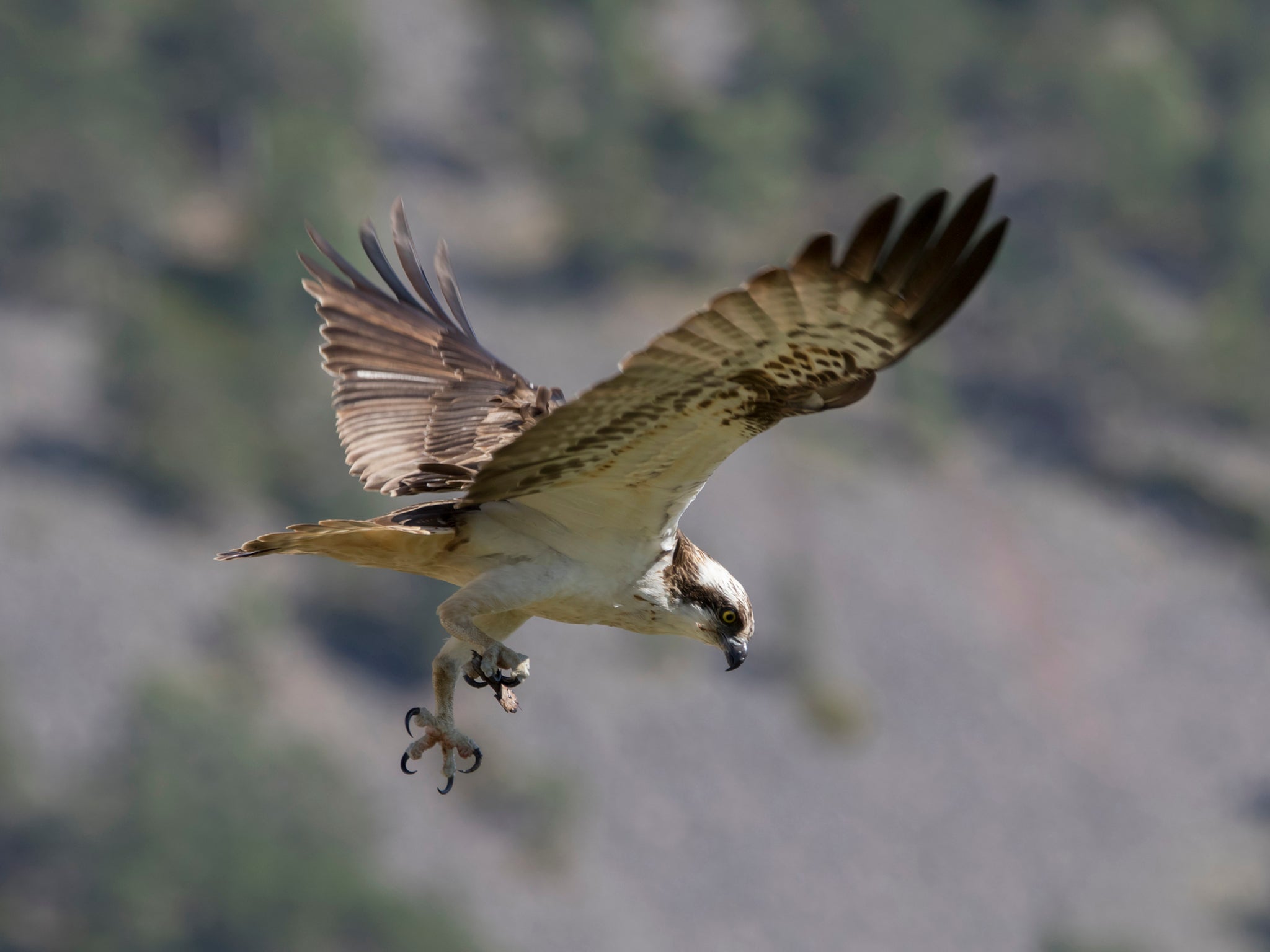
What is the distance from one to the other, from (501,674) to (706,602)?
95 cm

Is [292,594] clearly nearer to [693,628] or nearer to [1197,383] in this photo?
[1197,383]

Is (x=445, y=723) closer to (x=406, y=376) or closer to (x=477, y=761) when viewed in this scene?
(x=477, y=761)

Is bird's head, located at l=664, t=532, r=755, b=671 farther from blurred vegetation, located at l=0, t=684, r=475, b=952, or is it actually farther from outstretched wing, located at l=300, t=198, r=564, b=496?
blurred vegetation, located at l=0, t=684, r=475, b=952

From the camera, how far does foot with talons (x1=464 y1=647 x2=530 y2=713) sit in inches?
325

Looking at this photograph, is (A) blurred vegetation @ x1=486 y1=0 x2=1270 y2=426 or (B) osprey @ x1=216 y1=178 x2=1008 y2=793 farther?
(A) blurred vegetation @ x1=486 y1=0 x2=1270 y2=426

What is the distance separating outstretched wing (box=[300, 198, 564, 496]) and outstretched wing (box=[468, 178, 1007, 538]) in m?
1.76

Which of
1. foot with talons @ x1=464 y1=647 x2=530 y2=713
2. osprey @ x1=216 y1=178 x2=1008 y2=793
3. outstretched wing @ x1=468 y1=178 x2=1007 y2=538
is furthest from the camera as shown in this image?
foot with talons @ x1=464 y1=647 x2=530 y2=713

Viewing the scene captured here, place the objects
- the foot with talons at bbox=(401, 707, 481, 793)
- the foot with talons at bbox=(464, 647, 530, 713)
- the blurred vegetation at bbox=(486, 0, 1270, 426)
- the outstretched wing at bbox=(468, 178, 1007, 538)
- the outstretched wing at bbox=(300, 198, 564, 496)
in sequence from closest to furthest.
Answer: the outstretched wing at bbox=(468, 178, 1007, 538) → the foot with talons at bbox=(464, 647, 530, 713) → the foot with talons at bbox=(401, 707, 481, 793) → the outstretched wing at bbox=(300, 198, 564, 496) → the blurred vegetation at bbox=(486, 0, 1270, 426)

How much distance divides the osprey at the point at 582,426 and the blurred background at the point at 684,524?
45.7m

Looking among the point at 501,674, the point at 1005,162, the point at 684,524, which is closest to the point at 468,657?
the point at 501,674

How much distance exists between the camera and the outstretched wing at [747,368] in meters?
6.35

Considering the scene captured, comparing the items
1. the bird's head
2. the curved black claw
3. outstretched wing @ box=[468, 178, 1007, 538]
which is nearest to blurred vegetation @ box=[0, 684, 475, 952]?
the curved black claw

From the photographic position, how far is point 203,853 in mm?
67125

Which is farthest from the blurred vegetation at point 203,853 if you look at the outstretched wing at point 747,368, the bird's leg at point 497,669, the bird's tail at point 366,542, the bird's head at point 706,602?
the outstretched wing at point 747,368
